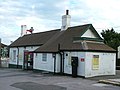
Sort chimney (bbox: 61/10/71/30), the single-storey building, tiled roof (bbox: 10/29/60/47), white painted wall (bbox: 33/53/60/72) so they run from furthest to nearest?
tiled roof (bbox: 10/29/60/47), chimney (bbox: 61/10/71/30), white painted wall (bbox: 33/53/60/72), the single-storey building

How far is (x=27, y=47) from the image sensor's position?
37688 mm

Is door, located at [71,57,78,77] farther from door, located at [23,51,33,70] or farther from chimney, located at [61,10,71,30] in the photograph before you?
door, located at [23,51,33,70]

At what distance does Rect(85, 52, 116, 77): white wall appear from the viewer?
2470cm

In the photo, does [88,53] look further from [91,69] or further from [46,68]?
[46,68]

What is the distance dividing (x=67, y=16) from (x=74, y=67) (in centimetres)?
933

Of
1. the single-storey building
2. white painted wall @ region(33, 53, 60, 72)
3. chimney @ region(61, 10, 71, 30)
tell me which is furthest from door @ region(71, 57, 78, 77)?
chimney @ region(61, 10, 71, 30)

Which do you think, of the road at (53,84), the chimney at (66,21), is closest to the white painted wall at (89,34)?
the chimney at (66,21)

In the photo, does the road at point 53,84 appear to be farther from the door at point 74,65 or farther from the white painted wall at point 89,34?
the white painted wall at point 89,34

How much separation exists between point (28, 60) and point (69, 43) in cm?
971

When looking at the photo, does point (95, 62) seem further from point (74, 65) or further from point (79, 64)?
point (74, 65)

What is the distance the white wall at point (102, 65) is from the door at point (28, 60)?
11543 millimetres

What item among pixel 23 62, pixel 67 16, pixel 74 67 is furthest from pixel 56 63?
pixel 23 62

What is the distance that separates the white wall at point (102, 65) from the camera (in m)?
24.7

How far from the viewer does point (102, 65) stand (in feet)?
85.6
